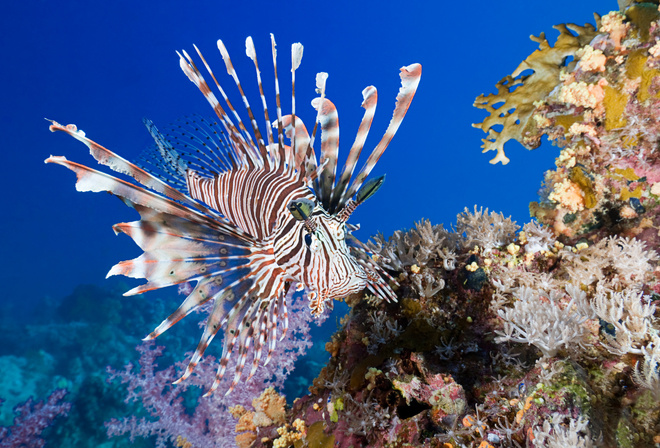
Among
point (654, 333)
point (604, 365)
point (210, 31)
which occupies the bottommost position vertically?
point (604, 365)

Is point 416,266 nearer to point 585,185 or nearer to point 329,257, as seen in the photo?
point 329,257

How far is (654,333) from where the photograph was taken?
1.68 meters

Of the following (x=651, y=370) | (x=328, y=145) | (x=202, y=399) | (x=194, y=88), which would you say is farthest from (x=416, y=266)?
(x=194, y=88)

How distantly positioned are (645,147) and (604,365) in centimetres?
177

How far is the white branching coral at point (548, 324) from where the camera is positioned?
6.07 ft

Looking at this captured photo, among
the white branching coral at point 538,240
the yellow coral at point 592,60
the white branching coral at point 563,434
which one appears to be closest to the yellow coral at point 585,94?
the yellow coral at point 592,60

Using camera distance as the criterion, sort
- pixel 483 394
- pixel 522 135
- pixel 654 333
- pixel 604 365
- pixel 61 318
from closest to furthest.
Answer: pixel 654 333 → pixel 604 365 → pixel 483 394 → pixel 522 135 → pixel 61 318

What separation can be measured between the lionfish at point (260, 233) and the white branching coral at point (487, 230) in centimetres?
122

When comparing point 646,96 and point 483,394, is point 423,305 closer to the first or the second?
point 483,394

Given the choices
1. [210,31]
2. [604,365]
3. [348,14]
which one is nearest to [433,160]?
[348,14]

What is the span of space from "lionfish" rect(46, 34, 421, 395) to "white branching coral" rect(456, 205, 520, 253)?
122cm

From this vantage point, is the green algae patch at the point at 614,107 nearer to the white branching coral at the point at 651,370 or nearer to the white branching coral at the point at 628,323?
the white branching coral at the point at 628,323

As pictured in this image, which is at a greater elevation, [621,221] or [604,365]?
[621,221]

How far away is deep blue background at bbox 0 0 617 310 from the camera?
205 feet
